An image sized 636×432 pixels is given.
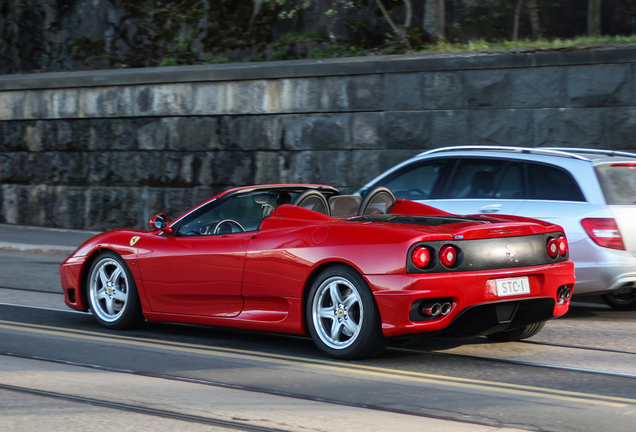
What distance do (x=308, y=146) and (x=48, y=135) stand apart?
6103 millimetres

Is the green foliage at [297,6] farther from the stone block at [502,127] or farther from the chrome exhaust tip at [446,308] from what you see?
the chrome exhaust tip at [446,308]

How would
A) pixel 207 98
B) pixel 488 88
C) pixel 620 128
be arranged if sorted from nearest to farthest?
pixel 620 128 < pixel 488 88 < pixel 207 98

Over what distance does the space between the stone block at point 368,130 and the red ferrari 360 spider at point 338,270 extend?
24.4 ft

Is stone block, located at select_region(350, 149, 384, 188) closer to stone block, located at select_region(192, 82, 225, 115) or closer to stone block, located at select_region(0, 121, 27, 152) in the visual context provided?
stone block, located at select_region(192, 82, 225, 115)

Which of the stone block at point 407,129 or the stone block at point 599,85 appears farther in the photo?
the stone block at point 407,129

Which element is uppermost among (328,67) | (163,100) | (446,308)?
(328,67)

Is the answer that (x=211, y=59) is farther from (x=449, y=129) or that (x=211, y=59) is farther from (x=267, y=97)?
(x=449, y=129)

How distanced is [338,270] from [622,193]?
3365 millimetres

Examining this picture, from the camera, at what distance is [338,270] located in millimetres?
5676

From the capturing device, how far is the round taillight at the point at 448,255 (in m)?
5.46

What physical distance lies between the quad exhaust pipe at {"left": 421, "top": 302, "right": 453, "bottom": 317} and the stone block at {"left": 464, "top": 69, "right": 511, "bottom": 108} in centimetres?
838

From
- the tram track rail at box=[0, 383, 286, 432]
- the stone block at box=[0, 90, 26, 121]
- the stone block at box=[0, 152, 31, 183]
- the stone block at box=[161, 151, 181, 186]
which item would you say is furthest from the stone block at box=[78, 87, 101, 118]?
the tram track rail at box=[0, 383, 286, 432]

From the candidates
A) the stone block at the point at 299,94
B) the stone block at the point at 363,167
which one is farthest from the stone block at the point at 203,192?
the stone block at the point at 363,167

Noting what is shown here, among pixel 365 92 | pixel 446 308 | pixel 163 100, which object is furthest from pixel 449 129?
pixel 446 308
